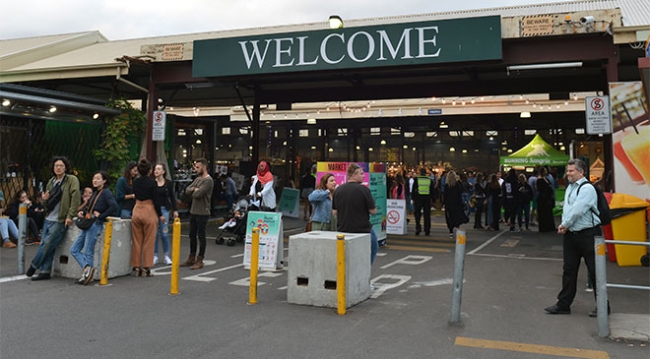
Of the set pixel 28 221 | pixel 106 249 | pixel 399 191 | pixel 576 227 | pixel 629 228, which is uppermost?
pixel 399 191

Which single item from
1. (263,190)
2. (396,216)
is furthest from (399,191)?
(263,190)

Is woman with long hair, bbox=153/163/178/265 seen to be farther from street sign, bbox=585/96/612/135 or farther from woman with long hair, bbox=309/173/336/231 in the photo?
street sign, bbox=585/96/612/135

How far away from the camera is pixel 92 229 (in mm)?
7746

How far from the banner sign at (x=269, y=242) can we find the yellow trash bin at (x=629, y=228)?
261 inches

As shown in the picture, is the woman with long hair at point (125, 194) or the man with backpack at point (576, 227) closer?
the man with backpack at point (576, 227)

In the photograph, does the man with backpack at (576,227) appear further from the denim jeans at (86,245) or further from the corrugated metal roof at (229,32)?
the corrugated metal roof at (229,32)

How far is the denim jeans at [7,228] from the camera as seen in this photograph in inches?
447

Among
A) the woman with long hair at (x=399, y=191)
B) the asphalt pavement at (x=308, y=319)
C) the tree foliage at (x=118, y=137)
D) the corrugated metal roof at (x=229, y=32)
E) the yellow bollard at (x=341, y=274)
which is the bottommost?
the asphalt pavement at (x=308, y=319)

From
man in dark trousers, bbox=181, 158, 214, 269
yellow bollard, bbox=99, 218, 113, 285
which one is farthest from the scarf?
yellow bollard, bbox=99, 218, 113, 285

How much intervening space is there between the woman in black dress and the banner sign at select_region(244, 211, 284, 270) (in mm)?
9858

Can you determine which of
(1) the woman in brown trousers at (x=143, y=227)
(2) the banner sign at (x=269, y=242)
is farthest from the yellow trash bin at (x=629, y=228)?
(1) the woman in brown trousers at (x=143, y=227)

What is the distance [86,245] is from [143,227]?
3.11ft

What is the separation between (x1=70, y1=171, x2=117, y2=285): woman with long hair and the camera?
7604 mm

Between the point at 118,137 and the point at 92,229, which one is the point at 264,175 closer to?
the point at 92,229
